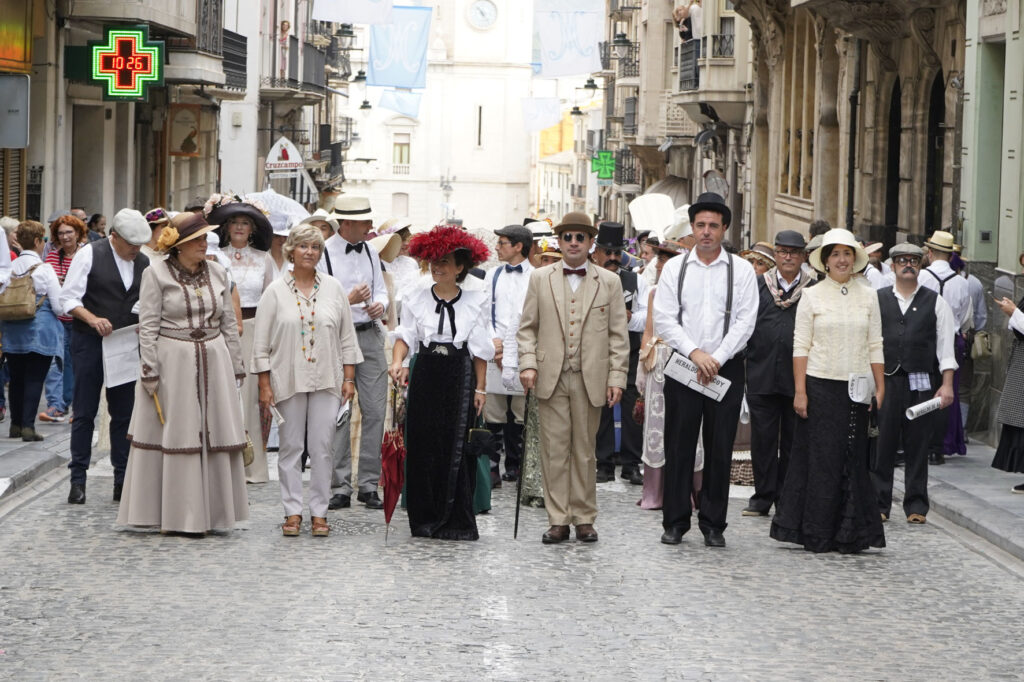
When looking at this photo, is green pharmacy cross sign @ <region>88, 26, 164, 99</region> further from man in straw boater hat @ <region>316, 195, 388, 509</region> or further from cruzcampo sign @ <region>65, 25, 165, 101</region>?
man in straw boater hat @ <region>316, 195, 388, 509</region>

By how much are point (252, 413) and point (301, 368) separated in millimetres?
2572

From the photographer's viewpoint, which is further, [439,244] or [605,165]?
[605,165]

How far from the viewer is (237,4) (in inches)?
1631

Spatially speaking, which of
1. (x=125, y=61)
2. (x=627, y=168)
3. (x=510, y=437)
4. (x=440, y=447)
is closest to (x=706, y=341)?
(x=440, y=447)

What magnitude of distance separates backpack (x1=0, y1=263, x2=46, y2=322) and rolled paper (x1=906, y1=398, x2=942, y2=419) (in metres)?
7.06

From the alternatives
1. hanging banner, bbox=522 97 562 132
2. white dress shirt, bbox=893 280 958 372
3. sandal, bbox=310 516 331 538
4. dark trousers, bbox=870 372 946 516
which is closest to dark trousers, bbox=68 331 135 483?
sandal, bbox=310 516 331 538

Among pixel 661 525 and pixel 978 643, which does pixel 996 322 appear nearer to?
pixel 661 525

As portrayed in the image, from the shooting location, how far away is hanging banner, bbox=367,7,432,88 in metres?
31.8

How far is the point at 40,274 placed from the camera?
1452 cm

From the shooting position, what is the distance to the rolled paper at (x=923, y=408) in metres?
11.7

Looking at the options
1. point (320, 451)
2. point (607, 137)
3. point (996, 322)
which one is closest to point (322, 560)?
point (320, 451)

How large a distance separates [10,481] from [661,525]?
4.33 meters

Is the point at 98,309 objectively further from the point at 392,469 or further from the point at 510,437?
the point at 510,437

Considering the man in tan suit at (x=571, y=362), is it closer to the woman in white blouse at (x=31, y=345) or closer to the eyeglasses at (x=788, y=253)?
the eyeglasses at (x=788, y=253)
